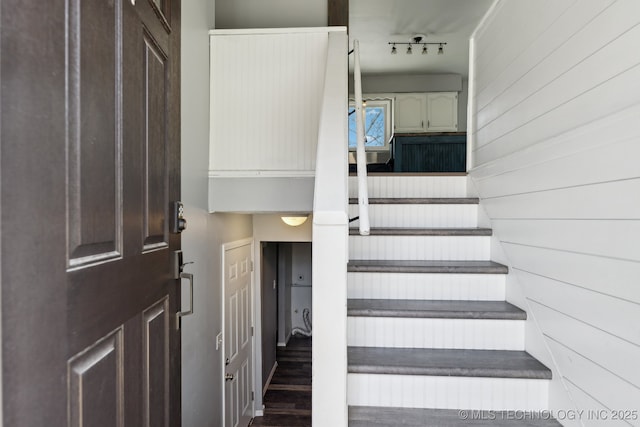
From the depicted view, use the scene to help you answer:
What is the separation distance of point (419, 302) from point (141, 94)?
151 centimetres

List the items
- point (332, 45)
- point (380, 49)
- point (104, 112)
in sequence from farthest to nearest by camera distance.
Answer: point (380, 49) → point (332, 45) → point (104, 112)

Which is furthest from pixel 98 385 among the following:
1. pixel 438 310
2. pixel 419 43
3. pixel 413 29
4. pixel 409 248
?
pixel 419 43

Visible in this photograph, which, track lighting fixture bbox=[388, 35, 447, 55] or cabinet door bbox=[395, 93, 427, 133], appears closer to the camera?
track lighting fixture bbox=[388, 35, 447, 55]

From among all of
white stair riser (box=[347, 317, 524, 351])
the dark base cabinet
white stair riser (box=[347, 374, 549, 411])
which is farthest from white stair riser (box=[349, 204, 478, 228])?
the dark base cabinet

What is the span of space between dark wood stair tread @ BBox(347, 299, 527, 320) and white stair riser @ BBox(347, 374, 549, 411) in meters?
0.27

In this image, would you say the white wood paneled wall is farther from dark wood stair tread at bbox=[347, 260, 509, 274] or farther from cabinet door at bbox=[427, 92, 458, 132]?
cabinet door at bbox=[427, 92, 458, 132]

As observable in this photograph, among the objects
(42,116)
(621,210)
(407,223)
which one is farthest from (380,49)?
(42,116)

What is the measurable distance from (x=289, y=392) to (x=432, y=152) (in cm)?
364

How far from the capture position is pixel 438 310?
1.66 meters

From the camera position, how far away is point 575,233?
4.06ft

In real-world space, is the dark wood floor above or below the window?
below

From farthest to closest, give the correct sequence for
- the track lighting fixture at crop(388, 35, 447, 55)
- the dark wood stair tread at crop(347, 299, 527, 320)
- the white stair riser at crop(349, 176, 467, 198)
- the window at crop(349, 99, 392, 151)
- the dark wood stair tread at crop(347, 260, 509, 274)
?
the window at crop(349, 99, 392, 151) < the track lighting fixture at crop(388, 35, 447, 55) < the white stair riser at crop(349, 176, 467, 198) < the dark wood stair tread at crop(347, 260, 509, 274) < the dark wood stair tread at crop(347, 299, 527, 320)

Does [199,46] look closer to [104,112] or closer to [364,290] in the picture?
[104,112]

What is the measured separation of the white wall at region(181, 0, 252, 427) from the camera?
5.97 ft
